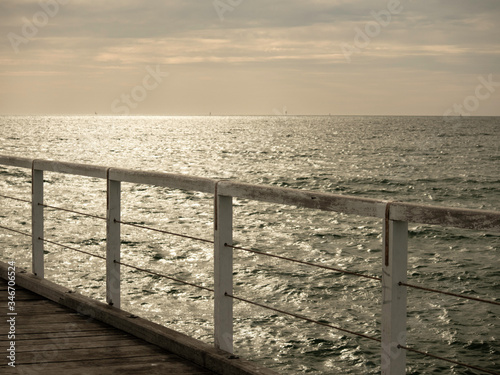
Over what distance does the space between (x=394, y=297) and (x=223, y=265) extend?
1045 millimetres

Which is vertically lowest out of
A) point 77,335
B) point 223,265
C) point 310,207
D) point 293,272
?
point 293,272

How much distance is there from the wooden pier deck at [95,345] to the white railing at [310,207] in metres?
0.15

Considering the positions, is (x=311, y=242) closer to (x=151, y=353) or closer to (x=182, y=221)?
(x=182, y=221)

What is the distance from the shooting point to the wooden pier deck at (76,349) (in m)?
3.45

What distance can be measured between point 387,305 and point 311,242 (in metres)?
18.2

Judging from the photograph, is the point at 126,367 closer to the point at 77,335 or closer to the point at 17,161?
the point at 77,335

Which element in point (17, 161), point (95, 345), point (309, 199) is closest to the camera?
point (309, 199)

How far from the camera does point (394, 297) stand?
105 inches

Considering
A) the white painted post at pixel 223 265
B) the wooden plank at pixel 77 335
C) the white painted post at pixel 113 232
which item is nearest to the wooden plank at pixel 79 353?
the wooden plank at pixel 77 335

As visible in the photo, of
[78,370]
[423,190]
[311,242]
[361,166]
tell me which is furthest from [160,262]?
[361,166]

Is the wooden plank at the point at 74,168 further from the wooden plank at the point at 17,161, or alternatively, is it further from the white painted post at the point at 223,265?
the white painted post at the point at 223,265

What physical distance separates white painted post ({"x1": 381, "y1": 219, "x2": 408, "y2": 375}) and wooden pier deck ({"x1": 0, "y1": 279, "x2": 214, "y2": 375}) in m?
1.10

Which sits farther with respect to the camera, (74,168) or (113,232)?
(74,168)

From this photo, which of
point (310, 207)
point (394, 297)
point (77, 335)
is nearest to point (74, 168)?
point (77, 335)
